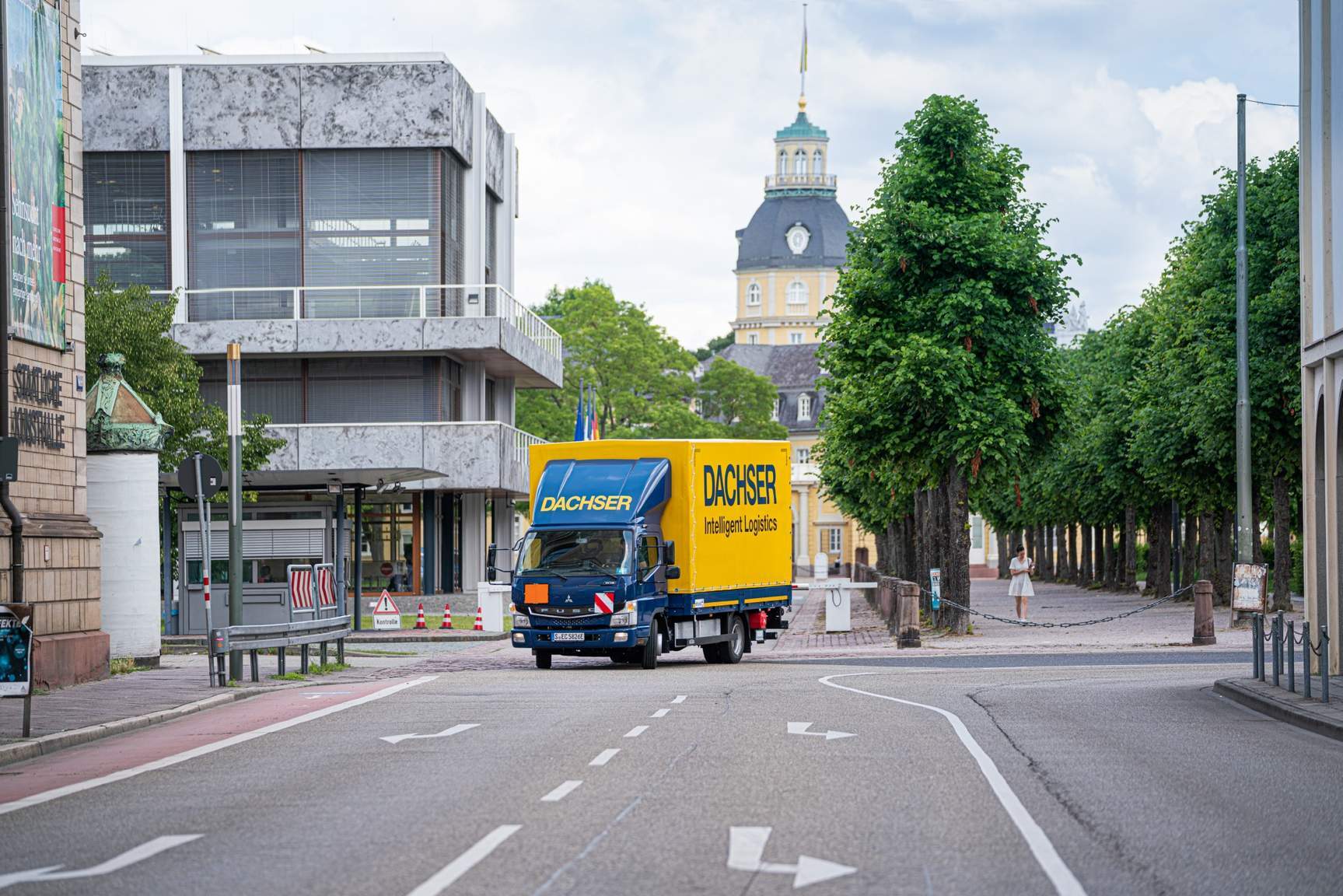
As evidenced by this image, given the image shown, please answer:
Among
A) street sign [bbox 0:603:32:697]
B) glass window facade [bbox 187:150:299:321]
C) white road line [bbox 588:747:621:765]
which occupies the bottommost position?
white road line [bbox 588:747:621:765]

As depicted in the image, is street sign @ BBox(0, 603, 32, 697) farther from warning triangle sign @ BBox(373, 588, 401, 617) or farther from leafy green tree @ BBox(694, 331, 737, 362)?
leafy green tree @ BBox(694, 331, 737, 362)

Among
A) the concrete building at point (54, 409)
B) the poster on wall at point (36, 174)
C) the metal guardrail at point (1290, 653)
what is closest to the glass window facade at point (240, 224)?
the concrete building at point (54, 409)

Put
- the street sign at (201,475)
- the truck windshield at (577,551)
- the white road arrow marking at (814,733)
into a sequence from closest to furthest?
the white road arrow marking at (814,733), the street sign at (201,475), the truck windshield at (577,551)

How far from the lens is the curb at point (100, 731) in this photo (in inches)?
613

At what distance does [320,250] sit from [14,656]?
1677 inches

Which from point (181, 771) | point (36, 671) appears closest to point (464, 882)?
point (181, 771)

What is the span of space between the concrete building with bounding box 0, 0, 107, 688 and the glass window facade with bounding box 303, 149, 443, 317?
110ft

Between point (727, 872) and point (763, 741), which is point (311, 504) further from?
point (727, 872)

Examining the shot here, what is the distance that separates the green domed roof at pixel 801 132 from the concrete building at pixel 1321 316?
169848 mm

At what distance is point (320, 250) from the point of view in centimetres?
5803

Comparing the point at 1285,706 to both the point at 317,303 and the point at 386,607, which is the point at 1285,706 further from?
the point at 317,303

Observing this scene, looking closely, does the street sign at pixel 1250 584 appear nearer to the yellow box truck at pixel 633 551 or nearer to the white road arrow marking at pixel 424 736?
the yellow box truck at pixel 633 551

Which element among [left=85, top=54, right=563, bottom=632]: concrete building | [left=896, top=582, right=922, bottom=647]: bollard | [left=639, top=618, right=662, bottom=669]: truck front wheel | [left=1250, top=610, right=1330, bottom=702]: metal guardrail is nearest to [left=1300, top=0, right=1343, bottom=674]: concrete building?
[left=1250, top=610, right=1330, bottom=702]: metal guardrail

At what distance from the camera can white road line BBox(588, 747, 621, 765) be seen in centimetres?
1422
